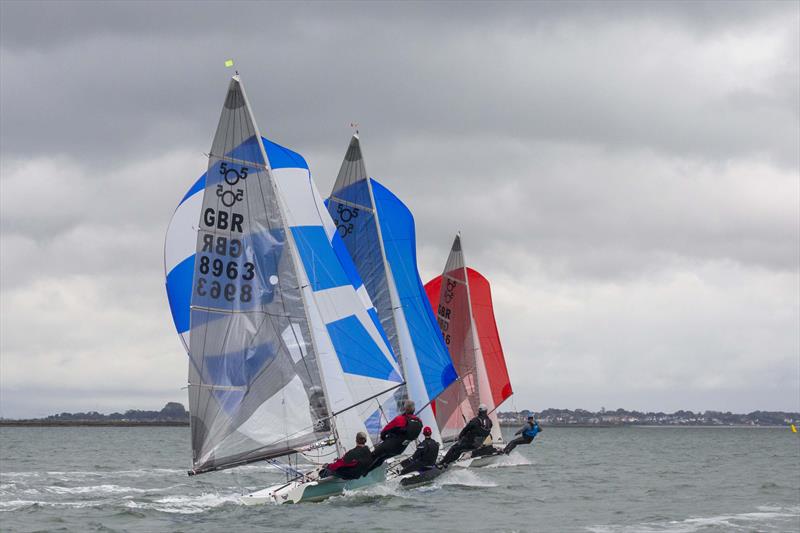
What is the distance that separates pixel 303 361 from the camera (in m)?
24.2

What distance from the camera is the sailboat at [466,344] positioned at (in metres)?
39.9

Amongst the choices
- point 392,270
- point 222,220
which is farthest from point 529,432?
point 222,220

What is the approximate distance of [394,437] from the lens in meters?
24.2

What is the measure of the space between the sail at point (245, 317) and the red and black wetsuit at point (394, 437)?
1.04 m

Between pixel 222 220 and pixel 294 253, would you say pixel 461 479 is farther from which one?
pixel 222 220

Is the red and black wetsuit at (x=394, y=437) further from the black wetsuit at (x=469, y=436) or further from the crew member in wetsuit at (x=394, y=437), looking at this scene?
the black wetsuit at (x=469, y=436)

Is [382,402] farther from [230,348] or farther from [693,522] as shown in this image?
[693,522]

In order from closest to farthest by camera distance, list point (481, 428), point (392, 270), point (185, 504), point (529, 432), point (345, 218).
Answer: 1. point (185, 504)
2. point (345, 218)
3. point (392, 270)
4. point (481, 428)
5. point (529, 432)

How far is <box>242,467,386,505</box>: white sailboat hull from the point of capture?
2327cm

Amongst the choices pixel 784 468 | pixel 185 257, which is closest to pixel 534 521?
pixel 185 257

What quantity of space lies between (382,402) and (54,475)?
1528 centimetres

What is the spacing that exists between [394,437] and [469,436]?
951 cm

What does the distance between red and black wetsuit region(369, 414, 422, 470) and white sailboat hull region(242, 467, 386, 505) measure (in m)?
0.67

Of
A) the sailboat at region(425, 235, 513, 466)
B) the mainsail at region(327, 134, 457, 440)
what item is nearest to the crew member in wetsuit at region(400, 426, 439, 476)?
the mainsail at region(327, 134, 457, 440)
